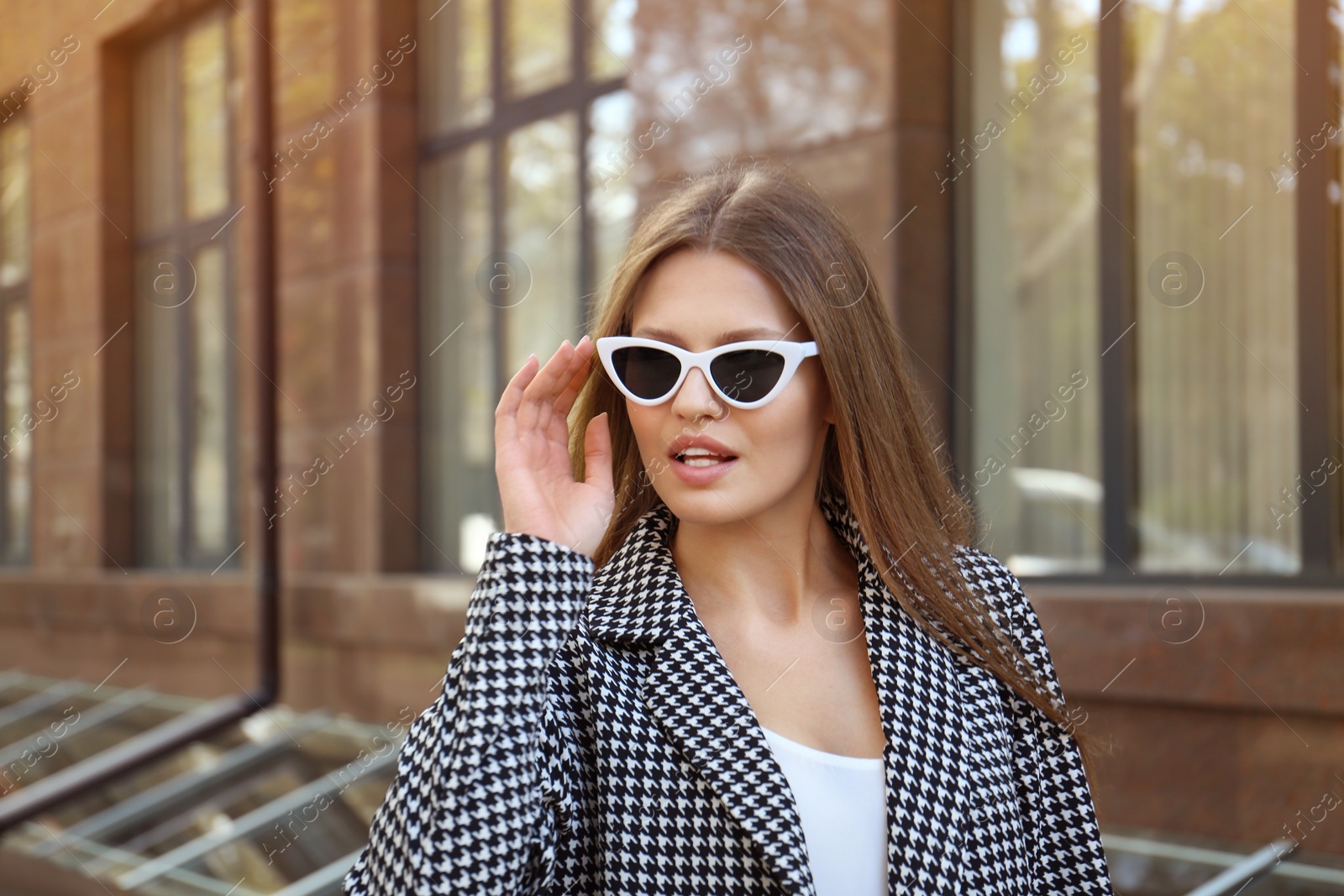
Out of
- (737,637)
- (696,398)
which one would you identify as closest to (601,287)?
(696,398)

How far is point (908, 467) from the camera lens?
7.37ft

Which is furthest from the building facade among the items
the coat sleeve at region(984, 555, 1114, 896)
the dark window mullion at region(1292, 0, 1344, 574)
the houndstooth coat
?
the houndstooth coat

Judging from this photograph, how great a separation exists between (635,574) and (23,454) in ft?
28.6

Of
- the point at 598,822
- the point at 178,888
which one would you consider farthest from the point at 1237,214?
the point at 178,888

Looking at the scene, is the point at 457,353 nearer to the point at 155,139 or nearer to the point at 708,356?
the point at 155,139

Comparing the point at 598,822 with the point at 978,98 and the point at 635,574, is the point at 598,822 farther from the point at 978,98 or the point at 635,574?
the point at 978,98

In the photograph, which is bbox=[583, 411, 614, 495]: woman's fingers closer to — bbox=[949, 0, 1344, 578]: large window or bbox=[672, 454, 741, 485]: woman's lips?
bbox=[672, 454, 741, 485]: woman's lips

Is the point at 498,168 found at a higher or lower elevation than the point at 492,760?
higher

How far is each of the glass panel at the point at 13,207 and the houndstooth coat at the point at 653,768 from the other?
27.9 feet

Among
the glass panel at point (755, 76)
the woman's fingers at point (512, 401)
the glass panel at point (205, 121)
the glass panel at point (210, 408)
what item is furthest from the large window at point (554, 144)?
the woman's fingers at point (512, 401)

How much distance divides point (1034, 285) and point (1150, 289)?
0.41 m

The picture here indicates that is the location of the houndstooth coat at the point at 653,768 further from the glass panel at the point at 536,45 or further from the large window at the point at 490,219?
the glass panel at the point at 536,45

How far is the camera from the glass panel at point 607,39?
20.5 feet

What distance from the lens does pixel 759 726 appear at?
193 centimetres
